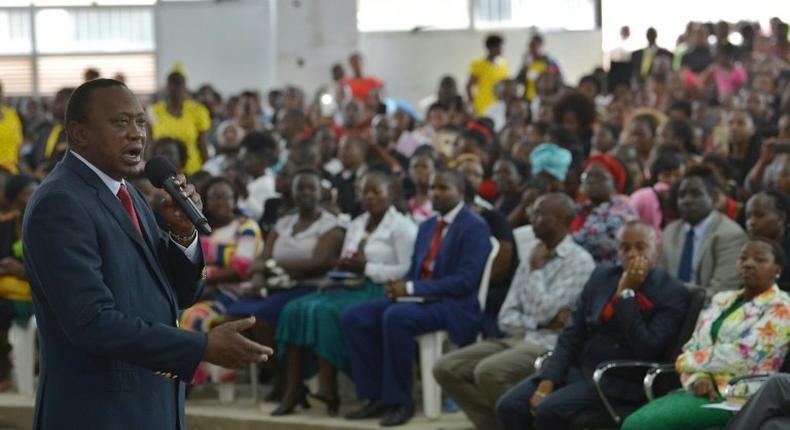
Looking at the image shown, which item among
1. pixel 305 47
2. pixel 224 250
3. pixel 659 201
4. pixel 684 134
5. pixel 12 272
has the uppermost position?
pixel 305 47

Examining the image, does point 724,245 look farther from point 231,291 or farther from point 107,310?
point 107,310

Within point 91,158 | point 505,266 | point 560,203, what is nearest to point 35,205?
point 91,158

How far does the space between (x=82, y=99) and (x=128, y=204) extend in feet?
0.99

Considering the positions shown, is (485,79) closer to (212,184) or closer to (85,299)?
(212,184)

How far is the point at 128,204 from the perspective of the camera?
12.5ft

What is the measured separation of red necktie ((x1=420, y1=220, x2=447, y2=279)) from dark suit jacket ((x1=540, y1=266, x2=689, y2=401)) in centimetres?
128

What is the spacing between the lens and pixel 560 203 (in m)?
7.39

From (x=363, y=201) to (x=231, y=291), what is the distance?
1.02m

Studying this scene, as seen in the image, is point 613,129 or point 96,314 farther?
point 613,129

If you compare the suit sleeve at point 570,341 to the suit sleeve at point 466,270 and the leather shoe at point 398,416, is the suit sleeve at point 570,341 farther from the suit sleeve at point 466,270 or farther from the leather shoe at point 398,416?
the leather shoe at point 398,416

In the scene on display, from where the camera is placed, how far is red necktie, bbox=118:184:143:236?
380 cm

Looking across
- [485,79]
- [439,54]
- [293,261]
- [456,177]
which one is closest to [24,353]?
[293,261]

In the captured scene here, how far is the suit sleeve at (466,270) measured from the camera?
305 inches

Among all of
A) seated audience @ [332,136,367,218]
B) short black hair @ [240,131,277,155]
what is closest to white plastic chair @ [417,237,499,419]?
seated audience @ [332,136,367,218]
